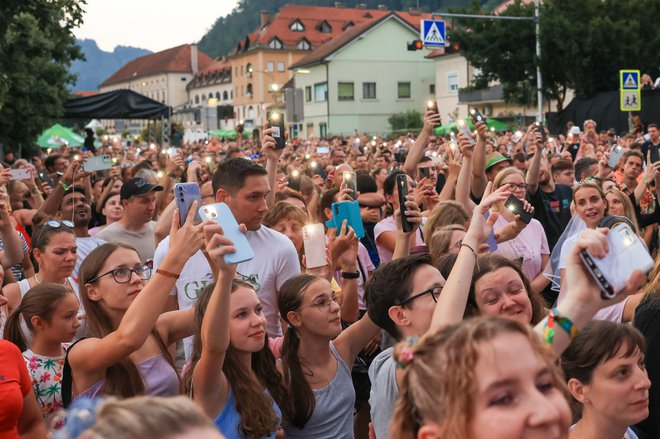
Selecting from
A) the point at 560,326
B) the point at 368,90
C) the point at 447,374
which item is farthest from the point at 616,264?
the point at 368,90

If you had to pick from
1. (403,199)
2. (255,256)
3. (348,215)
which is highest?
(403,199)

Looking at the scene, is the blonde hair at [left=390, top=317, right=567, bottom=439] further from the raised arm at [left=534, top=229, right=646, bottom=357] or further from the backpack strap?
the backpack strap

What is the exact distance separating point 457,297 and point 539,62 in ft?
94.8

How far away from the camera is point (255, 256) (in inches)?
189

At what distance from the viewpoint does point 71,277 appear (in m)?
5.63

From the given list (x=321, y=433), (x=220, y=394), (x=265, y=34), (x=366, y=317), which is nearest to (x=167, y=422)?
(x=220, y=394)

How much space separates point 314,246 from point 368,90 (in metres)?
66.3

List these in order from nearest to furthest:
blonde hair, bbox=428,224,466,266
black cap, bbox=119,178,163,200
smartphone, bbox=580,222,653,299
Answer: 1. smartphone, bbox=580,222,653,299
2. blonde hair, bbox=428,224,466,266
3. black cap, bbox=119,178,163,200

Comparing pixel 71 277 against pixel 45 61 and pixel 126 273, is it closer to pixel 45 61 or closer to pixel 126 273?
pixel 126 273

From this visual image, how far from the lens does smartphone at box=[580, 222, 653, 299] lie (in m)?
2.33

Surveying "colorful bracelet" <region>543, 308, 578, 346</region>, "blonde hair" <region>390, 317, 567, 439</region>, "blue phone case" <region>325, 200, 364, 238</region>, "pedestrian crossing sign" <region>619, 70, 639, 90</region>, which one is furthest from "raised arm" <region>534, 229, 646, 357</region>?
"pedestrian crossing sign" <region>619, 70, 639, 90</region>

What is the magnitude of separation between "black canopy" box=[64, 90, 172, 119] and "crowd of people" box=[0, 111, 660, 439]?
48.5 feet

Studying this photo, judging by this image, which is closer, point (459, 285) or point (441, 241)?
point (459, 285)

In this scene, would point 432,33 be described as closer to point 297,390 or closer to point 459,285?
point 297,390
